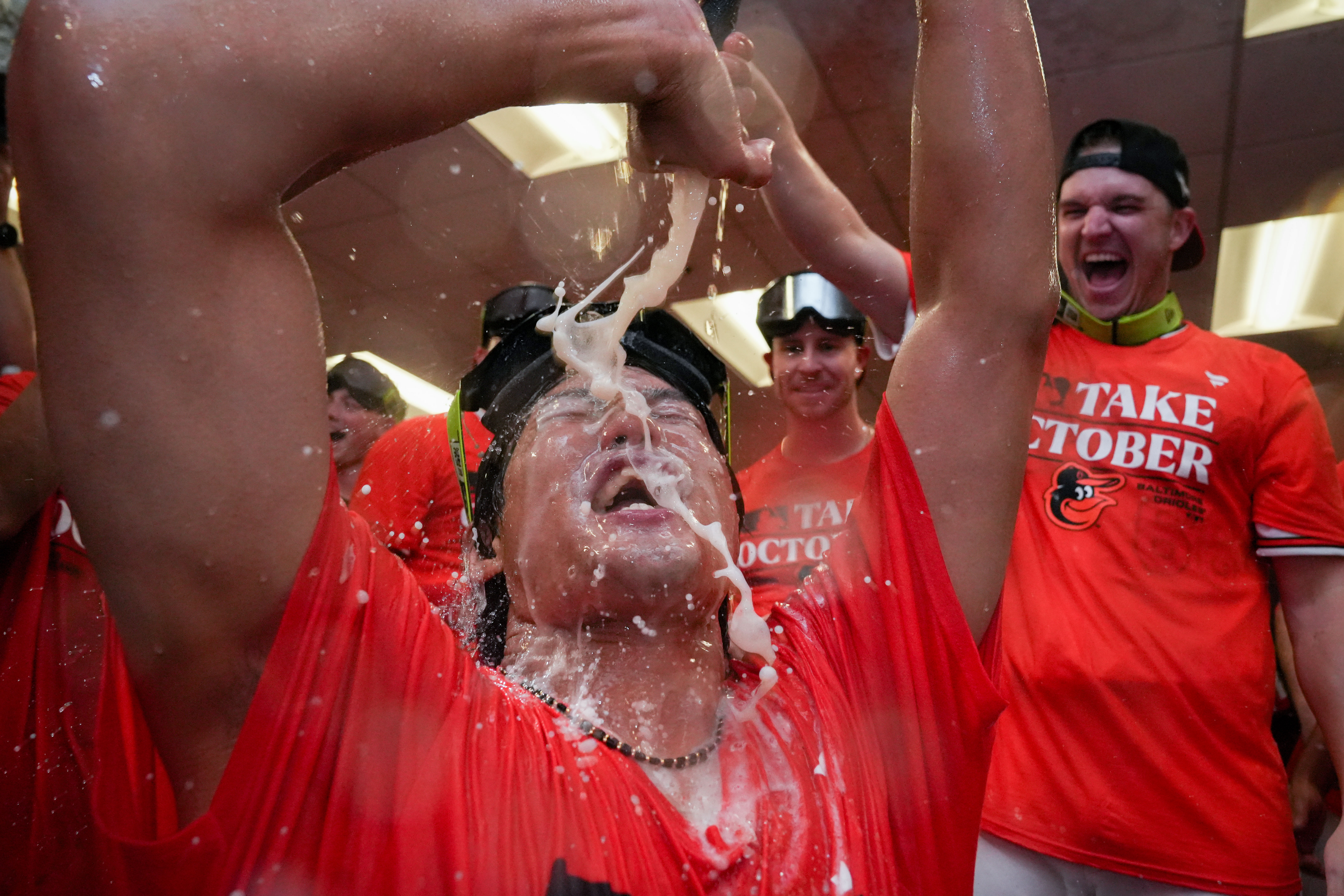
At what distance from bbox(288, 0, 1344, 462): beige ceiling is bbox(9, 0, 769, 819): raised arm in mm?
1989

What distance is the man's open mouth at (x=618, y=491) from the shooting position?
1540 millimetres

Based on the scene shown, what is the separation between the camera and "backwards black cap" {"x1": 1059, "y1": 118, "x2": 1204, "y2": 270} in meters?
2.57

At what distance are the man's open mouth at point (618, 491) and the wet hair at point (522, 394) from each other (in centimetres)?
19

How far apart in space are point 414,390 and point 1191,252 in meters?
7.43

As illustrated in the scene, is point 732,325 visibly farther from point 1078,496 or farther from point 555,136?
point 1078,496

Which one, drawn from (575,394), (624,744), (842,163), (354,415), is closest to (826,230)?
(575,394)

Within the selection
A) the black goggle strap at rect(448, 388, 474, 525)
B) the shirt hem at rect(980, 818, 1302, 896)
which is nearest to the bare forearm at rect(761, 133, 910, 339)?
the black goggle strap at rect(448, 388, 474, 525)

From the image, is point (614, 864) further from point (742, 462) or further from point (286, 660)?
point (742, 462)

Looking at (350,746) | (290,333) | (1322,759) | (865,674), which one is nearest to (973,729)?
(865,674)

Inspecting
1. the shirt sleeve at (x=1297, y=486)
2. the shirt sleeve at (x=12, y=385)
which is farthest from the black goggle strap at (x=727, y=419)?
the shirt sleeve at (x=12, y=385)

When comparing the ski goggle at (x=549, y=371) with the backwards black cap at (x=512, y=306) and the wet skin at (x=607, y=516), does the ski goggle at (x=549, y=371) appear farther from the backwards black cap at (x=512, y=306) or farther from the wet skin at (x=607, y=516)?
the backwards black cap at (x=512, y=306)

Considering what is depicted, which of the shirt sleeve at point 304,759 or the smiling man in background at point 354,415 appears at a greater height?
the smiling man in background at point 354,415

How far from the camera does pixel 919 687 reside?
1263mm

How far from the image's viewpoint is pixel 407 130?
0.95 m
